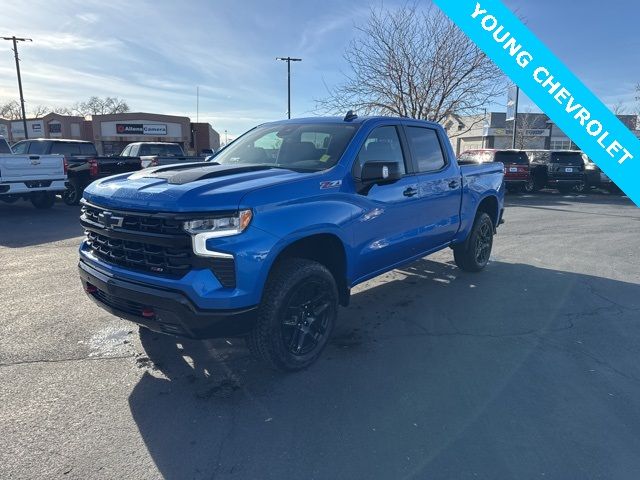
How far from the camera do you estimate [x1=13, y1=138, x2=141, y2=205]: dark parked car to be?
506 inches

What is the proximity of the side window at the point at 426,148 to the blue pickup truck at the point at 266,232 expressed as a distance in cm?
4

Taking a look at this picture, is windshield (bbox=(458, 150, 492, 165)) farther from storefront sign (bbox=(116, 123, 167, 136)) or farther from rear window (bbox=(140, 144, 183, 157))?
storefront sign (bbox=(116, 123, 167, 136))

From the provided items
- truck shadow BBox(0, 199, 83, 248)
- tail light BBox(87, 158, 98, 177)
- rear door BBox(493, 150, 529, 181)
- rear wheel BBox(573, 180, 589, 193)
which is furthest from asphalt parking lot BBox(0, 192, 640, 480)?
rear wheel BBox(573, 180, 589, 193)

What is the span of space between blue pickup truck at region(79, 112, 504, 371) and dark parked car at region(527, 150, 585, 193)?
16.5 meters

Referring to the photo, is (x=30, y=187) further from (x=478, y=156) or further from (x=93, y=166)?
(x=478, y=156)

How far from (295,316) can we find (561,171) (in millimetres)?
18662

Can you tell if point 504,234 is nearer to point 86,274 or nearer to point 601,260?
point 601,260

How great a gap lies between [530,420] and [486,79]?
2010 centimetres

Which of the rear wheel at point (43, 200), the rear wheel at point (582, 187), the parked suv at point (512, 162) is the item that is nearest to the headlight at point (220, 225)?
the rear wheel at point (43, 200)

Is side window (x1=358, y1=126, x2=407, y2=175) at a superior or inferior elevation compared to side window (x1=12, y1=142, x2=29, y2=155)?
superior

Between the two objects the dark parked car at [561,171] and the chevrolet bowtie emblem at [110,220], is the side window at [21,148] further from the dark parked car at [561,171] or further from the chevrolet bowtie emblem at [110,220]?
the dark parked car at [561,171]

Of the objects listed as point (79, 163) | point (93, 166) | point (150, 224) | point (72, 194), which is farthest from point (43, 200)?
point (150, 224)

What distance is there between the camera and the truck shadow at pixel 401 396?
2.66 m

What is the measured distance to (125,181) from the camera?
3557mm
